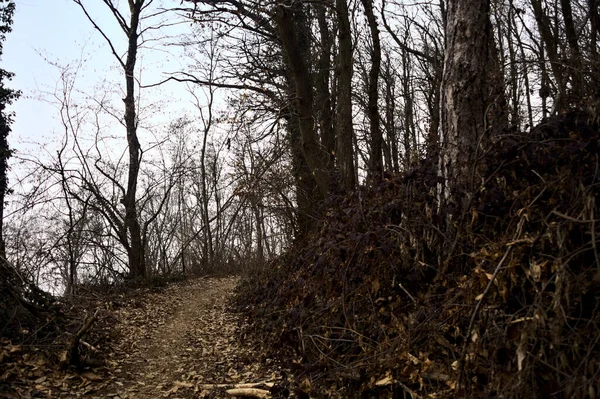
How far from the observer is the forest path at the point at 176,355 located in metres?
4.78

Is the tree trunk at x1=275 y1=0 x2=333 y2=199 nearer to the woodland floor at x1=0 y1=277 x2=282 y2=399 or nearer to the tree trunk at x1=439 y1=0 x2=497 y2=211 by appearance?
the woodland floor at x1=0 y1=277 x2=282 y2=399

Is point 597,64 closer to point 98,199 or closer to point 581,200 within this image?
point 581,200

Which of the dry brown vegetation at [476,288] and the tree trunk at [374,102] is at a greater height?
the tree trunk at [374,102]

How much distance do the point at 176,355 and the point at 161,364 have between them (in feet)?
1.41

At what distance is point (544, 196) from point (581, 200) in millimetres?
472

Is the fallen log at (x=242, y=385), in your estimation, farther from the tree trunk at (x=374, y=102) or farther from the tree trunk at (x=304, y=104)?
the tree trunk at (x=374, y=102)

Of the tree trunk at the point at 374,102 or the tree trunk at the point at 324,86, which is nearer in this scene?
the tree trunk at the point at 374,102

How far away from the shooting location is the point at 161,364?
5.77 metres

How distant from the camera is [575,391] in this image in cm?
226

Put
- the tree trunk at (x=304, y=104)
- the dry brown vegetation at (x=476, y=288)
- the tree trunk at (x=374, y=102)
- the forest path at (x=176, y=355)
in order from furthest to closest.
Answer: the tree trunk at (x=374, y=102), the tree trunk at (x=304, y=104), the forest path at (x=176, y=355), the dry brown vegetation at (x=476, y=288)

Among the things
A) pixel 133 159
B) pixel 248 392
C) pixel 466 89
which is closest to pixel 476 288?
pixel 466 89

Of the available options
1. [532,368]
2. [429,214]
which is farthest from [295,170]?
[532,368]

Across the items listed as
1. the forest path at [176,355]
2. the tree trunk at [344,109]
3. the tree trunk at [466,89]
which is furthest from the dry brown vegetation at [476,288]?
the tree trunk at [344,109]

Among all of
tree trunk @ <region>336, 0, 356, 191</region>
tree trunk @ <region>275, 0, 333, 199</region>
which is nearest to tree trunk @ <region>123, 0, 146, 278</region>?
tree trunk @ <region>275, 0, 333, 199</region>
